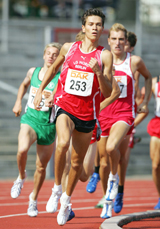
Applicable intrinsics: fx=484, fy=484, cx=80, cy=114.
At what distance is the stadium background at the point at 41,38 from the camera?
15.3 metres

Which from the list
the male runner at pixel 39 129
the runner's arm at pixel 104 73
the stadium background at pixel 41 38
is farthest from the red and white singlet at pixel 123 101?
the stadium background at pixel 41 38

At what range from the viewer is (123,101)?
295 inches

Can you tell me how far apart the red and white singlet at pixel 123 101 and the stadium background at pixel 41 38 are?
231 inches

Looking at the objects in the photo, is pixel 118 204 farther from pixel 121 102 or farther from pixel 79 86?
pixel 79 86

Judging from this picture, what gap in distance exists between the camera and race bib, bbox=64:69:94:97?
577 cm

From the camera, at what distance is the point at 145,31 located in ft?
70.1

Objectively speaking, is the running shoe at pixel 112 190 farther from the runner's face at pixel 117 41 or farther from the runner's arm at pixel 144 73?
the runner's face at pixel 117 41

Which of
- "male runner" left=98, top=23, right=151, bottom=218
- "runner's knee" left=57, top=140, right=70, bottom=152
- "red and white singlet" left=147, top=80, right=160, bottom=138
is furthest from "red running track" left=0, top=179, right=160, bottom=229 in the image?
"red and white singlet" left=147, top=80, right=160, bottom=138

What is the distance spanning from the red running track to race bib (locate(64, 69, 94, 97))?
1797 millimetres

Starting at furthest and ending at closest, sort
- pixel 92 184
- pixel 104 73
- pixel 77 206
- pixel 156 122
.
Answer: pixel 77 206
pixel 156 122
pixel 92 184
pixel 104 73

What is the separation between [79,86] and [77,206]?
12.1 ft

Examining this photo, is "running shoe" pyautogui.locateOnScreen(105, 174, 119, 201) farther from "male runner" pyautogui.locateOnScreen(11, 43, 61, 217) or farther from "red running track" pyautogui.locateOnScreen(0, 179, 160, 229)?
"male runner" pyautogui.locateOnScreen(11, 43, 61, 217)

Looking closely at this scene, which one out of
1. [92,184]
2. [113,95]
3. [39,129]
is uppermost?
[113,95]

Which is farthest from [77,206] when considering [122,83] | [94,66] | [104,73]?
[94,66]
